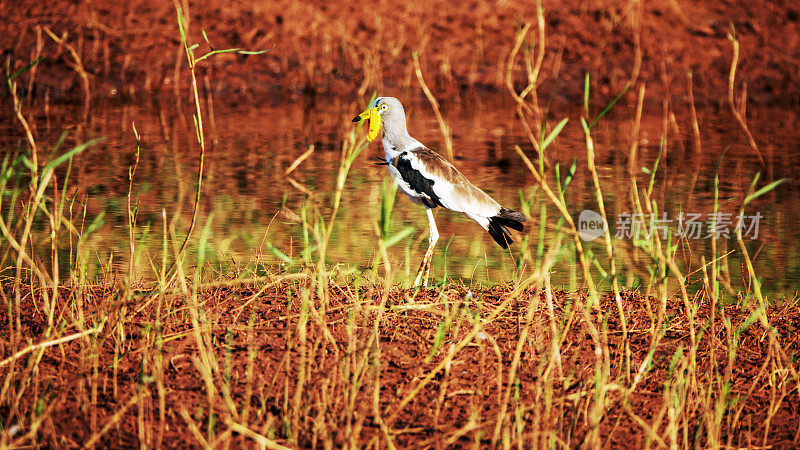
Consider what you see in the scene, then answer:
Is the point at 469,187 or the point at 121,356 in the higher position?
the point at 469,187

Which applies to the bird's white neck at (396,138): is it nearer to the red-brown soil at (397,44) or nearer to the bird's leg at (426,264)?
the bird's leg at (426,264)

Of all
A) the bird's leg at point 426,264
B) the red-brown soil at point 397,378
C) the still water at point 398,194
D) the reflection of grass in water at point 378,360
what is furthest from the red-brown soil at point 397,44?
the red-brown soil at point 397,378

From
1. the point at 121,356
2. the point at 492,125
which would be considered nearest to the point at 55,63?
the point at 492,125

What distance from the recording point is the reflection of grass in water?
3025 mm

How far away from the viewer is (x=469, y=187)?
4926mm

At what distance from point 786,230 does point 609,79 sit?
6496mm

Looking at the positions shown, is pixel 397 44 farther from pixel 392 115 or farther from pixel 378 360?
pixel 378 360

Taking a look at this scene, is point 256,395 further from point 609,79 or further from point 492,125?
point 609,79

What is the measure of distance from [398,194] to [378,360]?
260cm

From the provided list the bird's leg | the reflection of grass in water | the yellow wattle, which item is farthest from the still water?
the yellow wattle

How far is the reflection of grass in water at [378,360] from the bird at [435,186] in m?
0.53

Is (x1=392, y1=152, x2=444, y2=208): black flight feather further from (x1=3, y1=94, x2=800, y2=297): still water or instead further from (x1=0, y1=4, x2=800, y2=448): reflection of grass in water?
(x1=0, y1=4, x2=800, y2=448): reflection of grass in water

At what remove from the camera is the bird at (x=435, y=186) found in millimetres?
4875

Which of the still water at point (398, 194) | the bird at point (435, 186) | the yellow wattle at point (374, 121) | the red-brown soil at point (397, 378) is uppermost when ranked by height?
the yellow wattle at point (374, 121)
